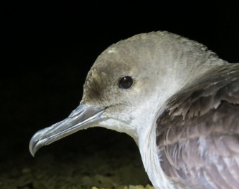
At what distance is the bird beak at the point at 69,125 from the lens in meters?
1.57

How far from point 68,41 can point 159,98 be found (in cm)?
194

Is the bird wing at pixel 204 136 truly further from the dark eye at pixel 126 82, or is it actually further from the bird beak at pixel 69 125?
the bird beak at pixel 69 125

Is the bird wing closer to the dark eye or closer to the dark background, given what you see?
the dark eye

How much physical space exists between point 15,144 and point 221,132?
1.70 m

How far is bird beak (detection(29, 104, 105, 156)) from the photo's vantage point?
1565mm

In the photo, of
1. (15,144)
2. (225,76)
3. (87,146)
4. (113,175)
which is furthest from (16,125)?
(225,76)

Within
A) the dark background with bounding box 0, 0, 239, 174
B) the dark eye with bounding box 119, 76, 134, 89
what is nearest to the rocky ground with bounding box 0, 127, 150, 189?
the dark background with bounding box 0, 0, 239, 174

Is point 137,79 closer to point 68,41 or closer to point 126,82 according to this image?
point 126,82

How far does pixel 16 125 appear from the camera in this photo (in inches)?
101

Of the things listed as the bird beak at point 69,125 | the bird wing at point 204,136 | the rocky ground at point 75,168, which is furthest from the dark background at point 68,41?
the bird wing at point 204,136

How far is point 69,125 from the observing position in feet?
5.17

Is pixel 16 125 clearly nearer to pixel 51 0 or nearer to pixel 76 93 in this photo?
pixel 76 93

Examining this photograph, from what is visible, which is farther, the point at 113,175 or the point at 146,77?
the point at 113,175

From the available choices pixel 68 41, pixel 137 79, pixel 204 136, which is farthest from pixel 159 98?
pixel 68 41
